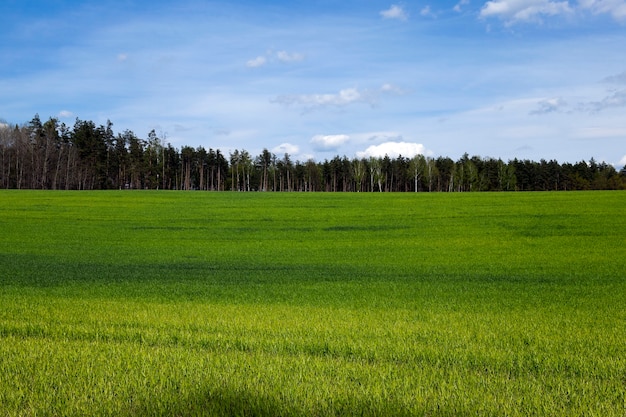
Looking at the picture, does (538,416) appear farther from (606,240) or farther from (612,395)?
(606,240)

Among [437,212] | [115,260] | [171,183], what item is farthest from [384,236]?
[171,183]

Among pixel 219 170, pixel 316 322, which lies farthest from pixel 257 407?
pixel 219 170

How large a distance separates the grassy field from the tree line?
85.2 meters

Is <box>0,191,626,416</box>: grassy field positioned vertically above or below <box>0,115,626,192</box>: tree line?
below

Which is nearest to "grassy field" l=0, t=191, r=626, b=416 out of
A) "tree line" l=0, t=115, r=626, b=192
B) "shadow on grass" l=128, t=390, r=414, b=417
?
"shadow on grass" l=128, t=390, r=414, b=417

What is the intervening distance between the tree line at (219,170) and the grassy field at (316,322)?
85188 mm

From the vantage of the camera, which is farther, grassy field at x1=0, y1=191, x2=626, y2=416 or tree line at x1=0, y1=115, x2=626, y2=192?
tree line at x1=0, y1=115, x2=626, y2=192

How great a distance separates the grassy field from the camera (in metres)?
5.62

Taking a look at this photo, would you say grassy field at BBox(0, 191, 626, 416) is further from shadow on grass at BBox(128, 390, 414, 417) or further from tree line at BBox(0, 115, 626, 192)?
tree line at BBox(0, 115, 626, 192)

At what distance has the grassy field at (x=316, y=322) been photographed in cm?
562

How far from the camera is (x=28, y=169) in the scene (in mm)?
111750

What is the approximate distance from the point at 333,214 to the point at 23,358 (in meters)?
40.8

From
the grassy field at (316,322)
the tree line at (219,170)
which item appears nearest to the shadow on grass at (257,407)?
the grassy field at (316,322)

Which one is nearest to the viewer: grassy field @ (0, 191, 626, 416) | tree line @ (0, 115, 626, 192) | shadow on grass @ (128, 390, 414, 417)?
shadow on grass @ (128, 390, 414, 417)
